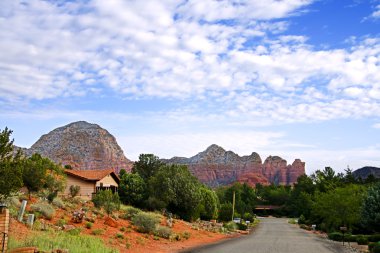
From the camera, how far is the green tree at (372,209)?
36487mm

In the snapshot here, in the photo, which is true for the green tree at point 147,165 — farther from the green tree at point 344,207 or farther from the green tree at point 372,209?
the green tree at point 372,209

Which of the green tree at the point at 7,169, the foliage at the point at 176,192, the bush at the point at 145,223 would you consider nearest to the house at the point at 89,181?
the foliage at the point at 176,192

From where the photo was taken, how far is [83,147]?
162000mm

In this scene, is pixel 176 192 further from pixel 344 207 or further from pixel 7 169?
pixel 7 169

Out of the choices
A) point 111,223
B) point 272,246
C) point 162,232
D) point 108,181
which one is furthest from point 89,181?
point 272,246

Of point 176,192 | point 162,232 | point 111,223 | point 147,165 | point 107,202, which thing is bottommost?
point 162,232

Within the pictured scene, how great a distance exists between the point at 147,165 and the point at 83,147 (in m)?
108

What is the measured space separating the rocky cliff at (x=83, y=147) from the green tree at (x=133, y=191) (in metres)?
98.4

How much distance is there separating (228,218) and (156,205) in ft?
91.9

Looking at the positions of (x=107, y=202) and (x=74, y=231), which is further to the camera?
(x=107, y=202)

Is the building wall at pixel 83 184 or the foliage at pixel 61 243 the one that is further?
the building wall at pixel 83 184

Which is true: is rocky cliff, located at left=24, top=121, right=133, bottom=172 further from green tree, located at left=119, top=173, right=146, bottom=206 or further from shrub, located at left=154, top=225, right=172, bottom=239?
shrub, located at left=154, top=225, right=172, bottom=239

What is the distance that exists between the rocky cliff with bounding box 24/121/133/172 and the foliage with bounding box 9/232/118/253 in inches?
5027

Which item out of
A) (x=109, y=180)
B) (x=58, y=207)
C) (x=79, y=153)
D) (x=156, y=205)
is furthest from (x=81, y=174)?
(x=79, y=153)
